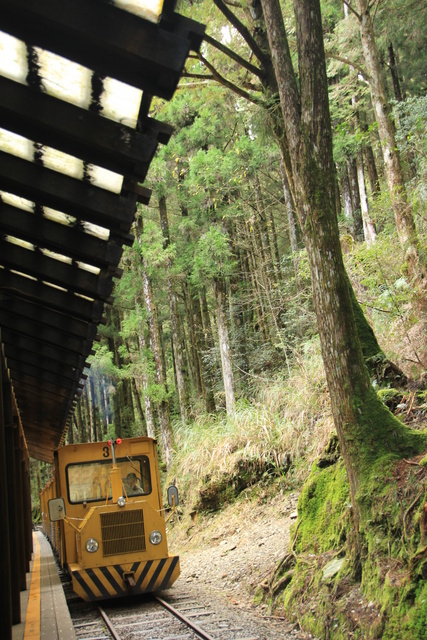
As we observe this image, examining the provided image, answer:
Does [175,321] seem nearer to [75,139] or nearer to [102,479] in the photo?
[102,479]

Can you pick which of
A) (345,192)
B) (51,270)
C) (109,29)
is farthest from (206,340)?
(109,29)

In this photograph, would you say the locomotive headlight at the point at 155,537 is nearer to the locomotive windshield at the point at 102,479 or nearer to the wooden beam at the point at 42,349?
the locomotive windshield at the point at 102,479

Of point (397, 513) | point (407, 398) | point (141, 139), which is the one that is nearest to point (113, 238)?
point (141, 139)

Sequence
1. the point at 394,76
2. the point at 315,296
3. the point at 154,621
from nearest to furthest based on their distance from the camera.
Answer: the point at 315,296
the point at 154,621
the point at 394,76

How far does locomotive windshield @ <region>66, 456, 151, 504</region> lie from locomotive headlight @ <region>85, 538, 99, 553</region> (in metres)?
1.05

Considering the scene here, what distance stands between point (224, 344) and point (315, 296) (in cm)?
1521

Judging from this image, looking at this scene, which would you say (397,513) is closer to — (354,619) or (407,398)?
(354,619)

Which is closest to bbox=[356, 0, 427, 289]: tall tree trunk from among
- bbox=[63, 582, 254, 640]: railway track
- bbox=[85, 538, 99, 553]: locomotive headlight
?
bbox=[63, 582, 254, 640]: railway track

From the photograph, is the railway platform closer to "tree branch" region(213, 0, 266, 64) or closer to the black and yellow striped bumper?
the black and yellow striped bumper

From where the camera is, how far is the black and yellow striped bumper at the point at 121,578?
9.29 metres

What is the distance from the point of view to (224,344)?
22359 mm

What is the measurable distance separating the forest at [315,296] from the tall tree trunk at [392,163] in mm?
39

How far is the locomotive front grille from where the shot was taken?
964 cm

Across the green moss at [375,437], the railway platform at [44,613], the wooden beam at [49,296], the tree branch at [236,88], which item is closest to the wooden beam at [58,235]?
the wooden beam at [49,296]
